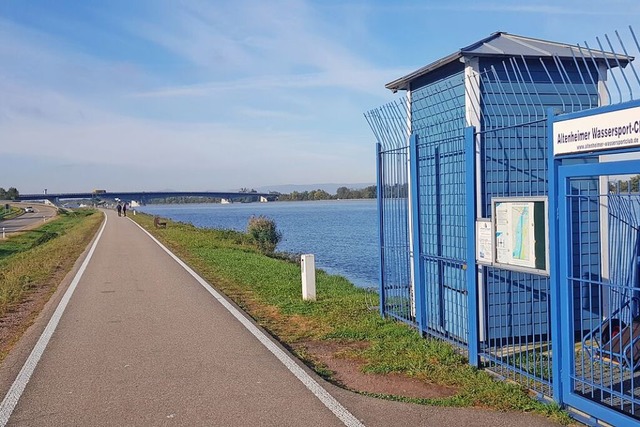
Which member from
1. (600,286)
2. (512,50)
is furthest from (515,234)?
(512,50)

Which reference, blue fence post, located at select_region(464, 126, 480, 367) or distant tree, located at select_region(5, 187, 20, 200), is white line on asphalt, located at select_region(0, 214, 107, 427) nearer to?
blue fence post, located at select_region(464, 126, 480, 367)

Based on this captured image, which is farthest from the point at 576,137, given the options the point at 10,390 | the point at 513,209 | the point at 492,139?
the point at 10,390

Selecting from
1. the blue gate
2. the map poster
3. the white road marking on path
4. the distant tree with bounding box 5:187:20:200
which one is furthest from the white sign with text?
the distant tree with bounding box 5:187:20:200

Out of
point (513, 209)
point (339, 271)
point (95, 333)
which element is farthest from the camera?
point (339, 271)

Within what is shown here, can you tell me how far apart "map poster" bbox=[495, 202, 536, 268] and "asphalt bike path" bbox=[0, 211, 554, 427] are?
1.58 meters

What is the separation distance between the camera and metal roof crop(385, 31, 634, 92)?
27.0 ft

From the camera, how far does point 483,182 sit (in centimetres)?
830

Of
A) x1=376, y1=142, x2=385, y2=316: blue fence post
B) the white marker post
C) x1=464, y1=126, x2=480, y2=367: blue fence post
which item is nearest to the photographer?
x1=464, y1=126, x2=480, y2=367: blue fence post

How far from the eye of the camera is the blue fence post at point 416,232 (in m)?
8.76

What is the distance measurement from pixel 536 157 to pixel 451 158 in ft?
3.56

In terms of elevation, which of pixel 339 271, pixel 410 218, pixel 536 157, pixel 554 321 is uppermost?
pixel 536 157

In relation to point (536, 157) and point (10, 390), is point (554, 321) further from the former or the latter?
point (10, 390)

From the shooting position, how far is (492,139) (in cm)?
840

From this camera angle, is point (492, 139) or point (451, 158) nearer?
point (492, 139)
